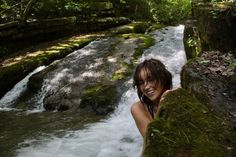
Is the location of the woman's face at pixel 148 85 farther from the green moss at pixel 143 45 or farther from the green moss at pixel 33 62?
the green moss at pixel 143 45

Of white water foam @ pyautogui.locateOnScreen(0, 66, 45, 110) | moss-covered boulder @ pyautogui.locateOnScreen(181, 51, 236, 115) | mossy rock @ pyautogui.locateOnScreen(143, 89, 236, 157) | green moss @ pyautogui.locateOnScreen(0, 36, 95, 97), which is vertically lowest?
white water foam @ pyautogui.locateOnScreen(0, 66, 45, 110)

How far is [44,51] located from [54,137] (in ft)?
19.9

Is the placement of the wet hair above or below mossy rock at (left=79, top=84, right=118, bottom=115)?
above

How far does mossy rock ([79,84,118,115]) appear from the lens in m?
9.14

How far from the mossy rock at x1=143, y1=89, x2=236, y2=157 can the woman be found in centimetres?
10

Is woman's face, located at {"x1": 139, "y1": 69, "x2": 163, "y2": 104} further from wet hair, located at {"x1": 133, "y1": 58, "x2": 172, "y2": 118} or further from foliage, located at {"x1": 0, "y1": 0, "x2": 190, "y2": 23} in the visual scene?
foliage, located at {"x1": 0, "y1": 0, "x2": 190, "y2": 23}

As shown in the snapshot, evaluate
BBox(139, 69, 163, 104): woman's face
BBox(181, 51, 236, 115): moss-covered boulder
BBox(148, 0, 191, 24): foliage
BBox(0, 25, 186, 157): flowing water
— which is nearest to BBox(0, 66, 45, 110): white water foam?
BBox(0, 25, 186, 157): flowing water

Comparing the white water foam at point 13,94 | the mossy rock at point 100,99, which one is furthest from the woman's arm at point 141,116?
the white water foam at point 13,94

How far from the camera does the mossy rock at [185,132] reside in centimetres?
278

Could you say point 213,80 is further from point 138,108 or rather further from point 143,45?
point 143,45

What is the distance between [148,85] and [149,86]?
0.4 inches

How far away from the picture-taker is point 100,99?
30.6ft

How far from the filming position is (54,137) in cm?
761

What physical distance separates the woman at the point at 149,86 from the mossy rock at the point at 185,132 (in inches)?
4.1
